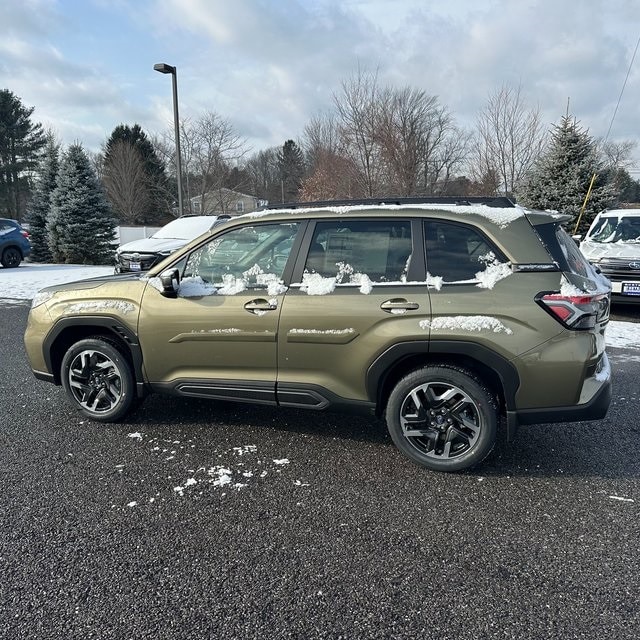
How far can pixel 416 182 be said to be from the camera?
22.0 metres

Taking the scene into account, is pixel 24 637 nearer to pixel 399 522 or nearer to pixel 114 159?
pixel 399 522

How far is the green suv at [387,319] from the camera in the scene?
3113mm

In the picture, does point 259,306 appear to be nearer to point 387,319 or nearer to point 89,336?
point 387,319

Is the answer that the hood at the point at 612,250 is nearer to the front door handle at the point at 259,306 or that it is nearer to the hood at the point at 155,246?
the front door handle at the point at 259,306

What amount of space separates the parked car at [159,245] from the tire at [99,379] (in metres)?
5.30

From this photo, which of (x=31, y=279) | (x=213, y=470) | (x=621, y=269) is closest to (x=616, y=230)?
(x=621, y=269)

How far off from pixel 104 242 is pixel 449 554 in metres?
21.8

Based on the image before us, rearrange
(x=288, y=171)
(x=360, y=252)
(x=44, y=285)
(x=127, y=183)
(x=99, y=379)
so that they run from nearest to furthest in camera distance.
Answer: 1. (x=360, y=252)
2. (x=99, y=379)
3. (x=44, y=285)
4. (x=127, y=183)
5. (x=288, y=171)

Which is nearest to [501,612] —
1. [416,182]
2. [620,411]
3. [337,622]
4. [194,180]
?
[337,622]

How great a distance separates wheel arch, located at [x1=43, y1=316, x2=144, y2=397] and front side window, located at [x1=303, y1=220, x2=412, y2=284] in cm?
153

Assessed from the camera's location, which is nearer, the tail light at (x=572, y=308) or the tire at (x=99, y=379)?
the tail light at (x=572, y=308)

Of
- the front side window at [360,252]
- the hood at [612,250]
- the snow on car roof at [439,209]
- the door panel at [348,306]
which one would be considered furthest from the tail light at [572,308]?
the hood at [612,250]

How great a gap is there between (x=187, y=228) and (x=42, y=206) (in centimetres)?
1489

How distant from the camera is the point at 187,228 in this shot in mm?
12102
